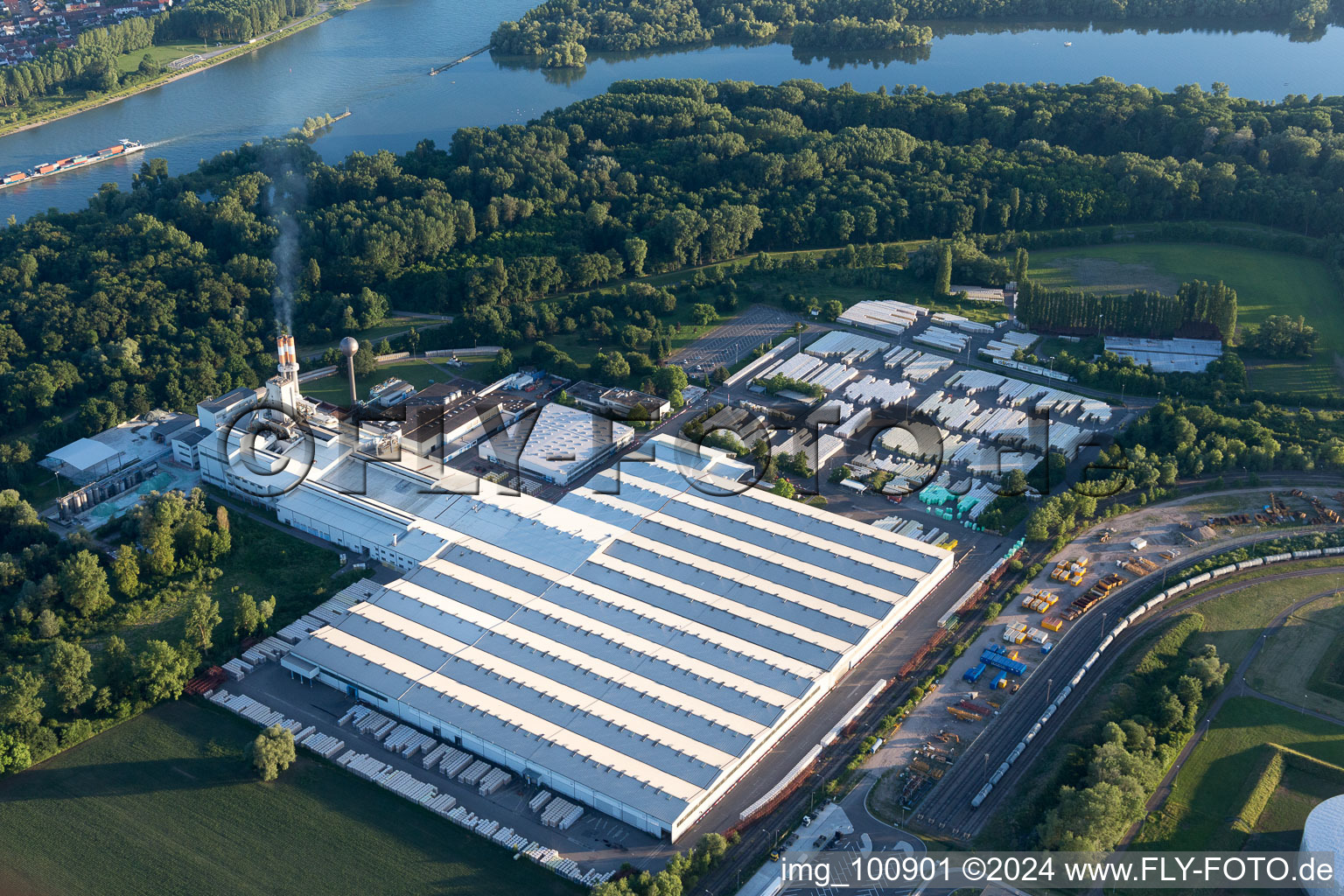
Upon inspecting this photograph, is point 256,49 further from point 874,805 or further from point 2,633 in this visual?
point 874,805

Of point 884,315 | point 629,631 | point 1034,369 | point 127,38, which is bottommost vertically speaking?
point 629,631

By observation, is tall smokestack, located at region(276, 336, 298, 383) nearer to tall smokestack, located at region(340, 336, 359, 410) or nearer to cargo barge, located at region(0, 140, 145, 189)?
tall smokestack, located at region(340, 336, 359, 410)

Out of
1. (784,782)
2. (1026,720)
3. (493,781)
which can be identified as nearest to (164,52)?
(493,781)

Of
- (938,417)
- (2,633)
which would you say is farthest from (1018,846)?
(2,633)

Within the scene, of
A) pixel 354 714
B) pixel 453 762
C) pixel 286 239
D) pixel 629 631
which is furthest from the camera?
pixel 286 239

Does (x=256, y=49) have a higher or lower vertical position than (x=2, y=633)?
higher

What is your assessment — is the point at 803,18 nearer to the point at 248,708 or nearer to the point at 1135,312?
the point at 1135,312

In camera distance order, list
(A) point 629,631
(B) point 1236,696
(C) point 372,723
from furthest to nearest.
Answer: (A) point 629,631 < (B) point 1236,696 < (C) point 372,723

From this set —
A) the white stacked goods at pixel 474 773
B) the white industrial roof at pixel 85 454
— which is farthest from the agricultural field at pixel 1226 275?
the white industrial roof at pixel 85 454
